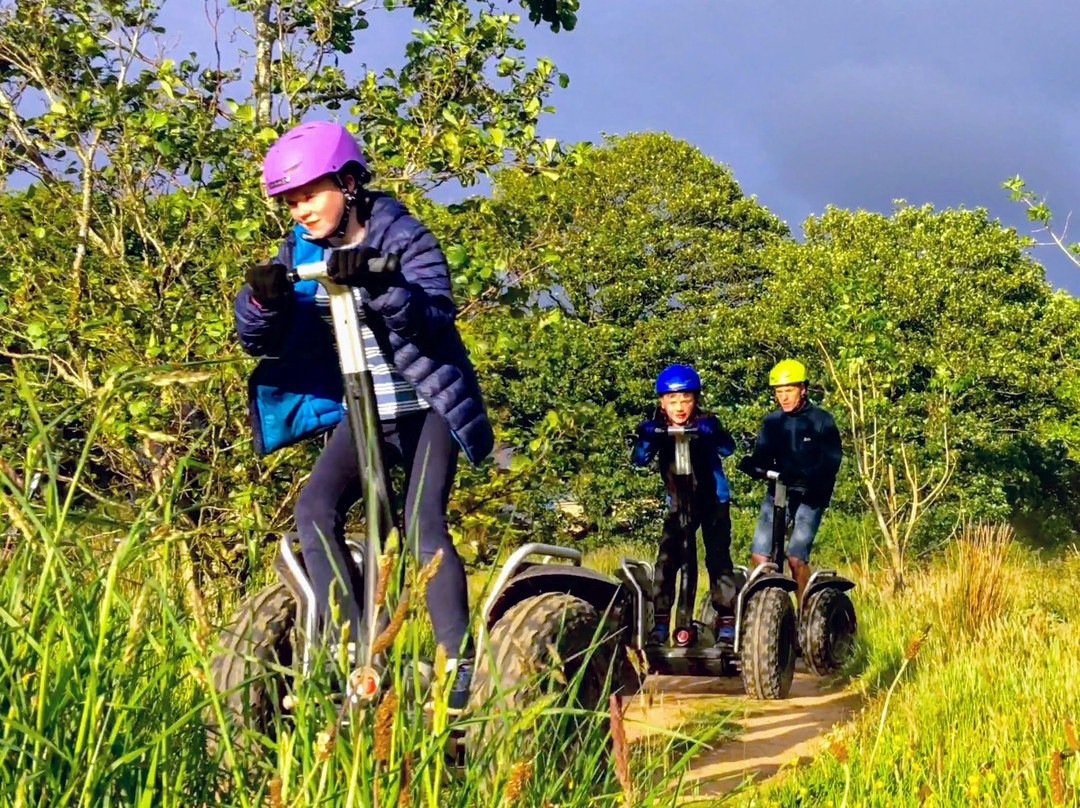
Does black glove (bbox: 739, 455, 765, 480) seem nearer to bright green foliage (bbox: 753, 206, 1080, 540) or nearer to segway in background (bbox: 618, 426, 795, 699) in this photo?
segway in background (bbox: 618, 426, 795, 699)

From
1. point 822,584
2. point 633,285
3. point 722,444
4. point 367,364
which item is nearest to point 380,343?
point 367,364

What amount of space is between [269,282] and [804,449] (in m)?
5.43

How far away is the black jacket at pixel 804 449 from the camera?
751 cm

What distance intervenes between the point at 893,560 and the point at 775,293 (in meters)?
16.3

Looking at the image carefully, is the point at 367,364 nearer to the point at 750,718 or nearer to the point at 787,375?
the point at 750,718

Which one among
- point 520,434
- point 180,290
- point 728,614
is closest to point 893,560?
point 728,614

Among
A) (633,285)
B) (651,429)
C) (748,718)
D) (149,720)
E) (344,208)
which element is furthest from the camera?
(633,285)

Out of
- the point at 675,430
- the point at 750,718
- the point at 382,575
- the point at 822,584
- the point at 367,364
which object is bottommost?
the point at 750,718

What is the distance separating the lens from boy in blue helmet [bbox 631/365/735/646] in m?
6.14

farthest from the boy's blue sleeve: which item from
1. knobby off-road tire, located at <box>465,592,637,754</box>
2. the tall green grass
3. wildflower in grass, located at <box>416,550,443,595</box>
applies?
wildflower in grass, located at <box>416,550,443,595</box>

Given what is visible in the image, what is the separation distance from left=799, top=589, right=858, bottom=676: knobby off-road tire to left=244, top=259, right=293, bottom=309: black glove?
15.2 feet

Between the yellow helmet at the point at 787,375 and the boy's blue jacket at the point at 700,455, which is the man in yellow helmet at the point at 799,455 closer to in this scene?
the yellow helmet at the point at 787,375

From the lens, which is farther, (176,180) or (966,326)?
(966,326)

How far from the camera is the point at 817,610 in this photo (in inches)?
265
